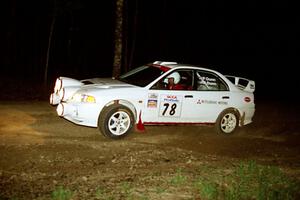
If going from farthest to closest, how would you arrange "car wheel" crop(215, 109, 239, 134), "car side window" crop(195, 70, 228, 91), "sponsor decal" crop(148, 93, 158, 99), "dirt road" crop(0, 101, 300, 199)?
"car wheel" crop(215, 109, 239, 134)
"car side window" crop(195, 70, 228, 91)
"sponsor decal" crop(148, 93, 158, 99)
"dirt road" crop(0, 101, 300, 199)

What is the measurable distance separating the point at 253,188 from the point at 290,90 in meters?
21.0

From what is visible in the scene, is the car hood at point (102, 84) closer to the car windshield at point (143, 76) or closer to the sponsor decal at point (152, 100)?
the car windshield at point (143, 76)

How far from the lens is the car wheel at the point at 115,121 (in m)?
9.04

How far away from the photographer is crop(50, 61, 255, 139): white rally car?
29.7 feet

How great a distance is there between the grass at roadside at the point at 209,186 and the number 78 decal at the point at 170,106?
2315 millimetres

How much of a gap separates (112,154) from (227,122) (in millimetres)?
3666

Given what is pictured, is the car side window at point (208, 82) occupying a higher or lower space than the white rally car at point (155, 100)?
higher

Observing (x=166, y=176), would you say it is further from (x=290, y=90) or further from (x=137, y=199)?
(x=290, y=90)

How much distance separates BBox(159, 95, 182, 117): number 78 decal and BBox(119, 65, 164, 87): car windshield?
52cm

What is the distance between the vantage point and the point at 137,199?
5809 mm

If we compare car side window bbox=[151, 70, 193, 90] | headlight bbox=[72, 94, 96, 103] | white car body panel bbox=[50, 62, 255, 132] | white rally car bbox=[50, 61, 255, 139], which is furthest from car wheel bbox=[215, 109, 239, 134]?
headlight bbox=[72, 94, 96, 103]

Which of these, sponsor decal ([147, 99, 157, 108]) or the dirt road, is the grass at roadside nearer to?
the dirt road

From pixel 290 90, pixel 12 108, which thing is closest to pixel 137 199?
pixel 12 108

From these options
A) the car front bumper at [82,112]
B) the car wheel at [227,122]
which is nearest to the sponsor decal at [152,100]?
the car front bumper at [82,112]
